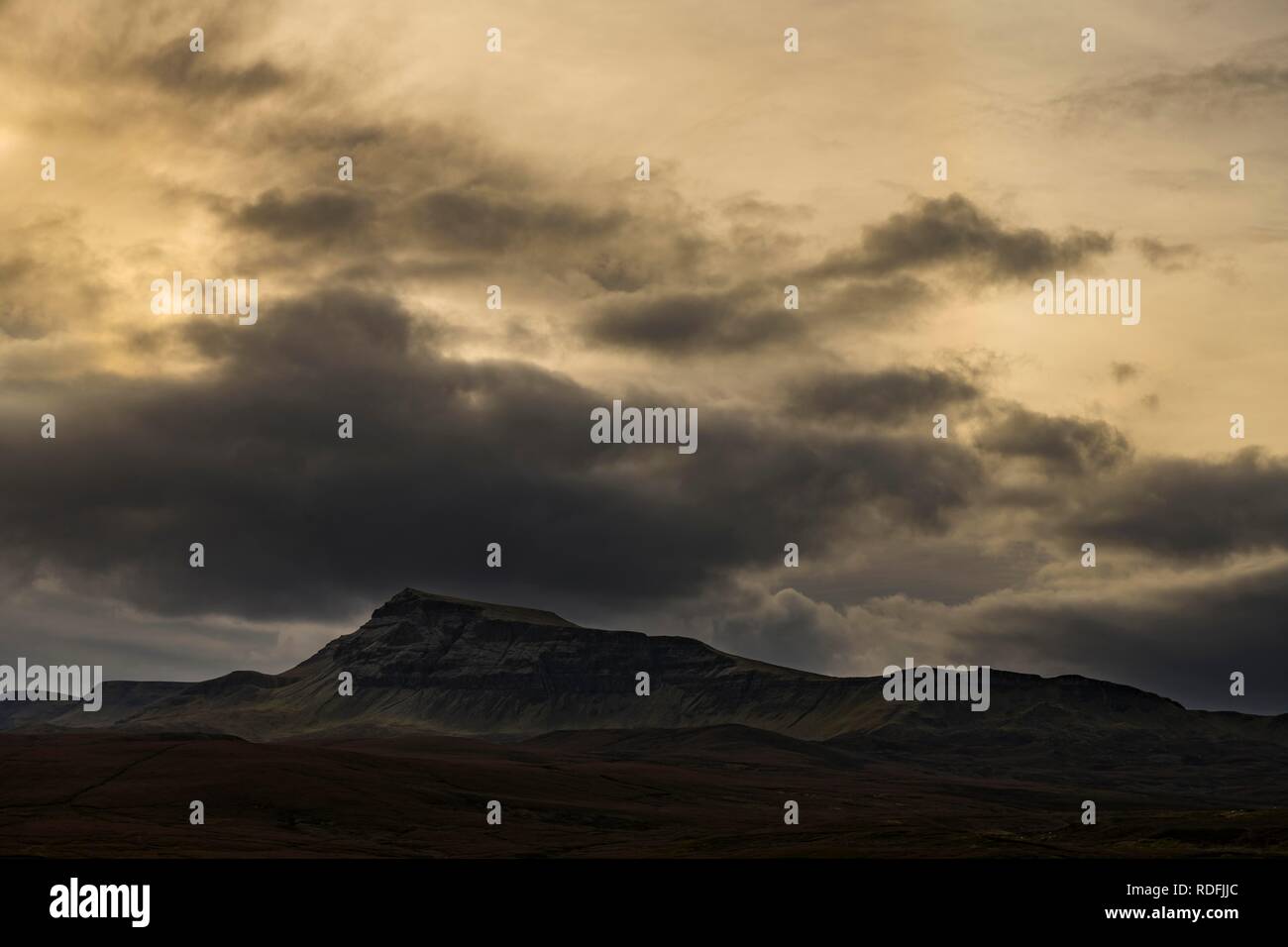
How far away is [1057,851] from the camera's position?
166m

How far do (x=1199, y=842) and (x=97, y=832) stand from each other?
498 ft
